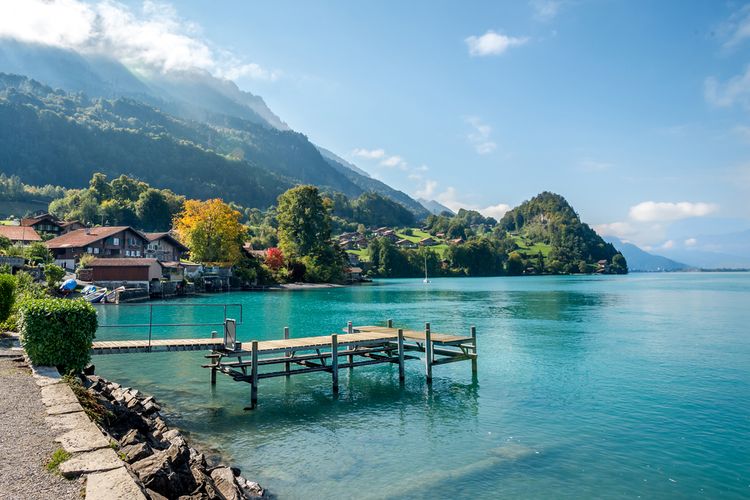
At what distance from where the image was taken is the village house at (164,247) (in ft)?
344

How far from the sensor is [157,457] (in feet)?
35.6

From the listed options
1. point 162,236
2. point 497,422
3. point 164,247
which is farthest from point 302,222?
point 497,422

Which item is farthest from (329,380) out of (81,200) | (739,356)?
(81,200)

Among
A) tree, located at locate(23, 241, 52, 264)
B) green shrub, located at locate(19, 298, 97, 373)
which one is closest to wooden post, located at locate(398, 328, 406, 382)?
green shrub, located at locate(19, 298, 97, 373)

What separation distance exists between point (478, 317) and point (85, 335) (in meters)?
46.0

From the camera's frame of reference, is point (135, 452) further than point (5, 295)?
No

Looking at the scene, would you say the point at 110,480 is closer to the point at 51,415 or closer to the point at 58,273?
the point at 51,415

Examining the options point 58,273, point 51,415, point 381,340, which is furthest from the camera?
point 58,273

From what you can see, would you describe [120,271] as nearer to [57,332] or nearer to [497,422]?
[57,332]

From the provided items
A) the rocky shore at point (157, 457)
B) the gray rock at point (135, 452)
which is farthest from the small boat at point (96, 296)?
the gray rock at point (135, 452)

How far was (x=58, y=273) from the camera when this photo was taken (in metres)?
66.6

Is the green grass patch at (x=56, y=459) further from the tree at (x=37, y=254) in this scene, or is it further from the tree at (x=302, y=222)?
the tree at (x=302, y=222)

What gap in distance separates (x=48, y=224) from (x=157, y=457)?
123079 millimetres

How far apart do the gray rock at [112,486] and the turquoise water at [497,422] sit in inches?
242
